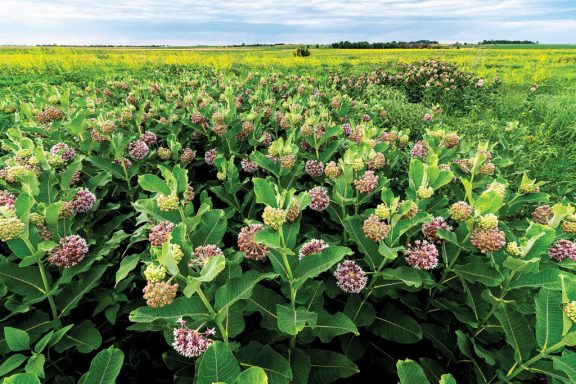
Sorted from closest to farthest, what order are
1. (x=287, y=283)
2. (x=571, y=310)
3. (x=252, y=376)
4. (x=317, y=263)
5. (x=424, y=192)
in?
(x=252, y=376)
(x=571, y=310)
(x=317, y=263)
(x=287, y=283)
(x=424, y=192)

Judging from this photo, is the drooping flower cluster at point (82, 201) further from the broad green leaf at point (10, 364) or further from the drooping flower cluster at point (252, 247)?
the drooping flower cluster at point (252, 247)

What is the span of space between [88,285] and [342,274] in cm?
105

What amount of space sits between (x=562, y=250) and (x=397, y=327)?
81 cm

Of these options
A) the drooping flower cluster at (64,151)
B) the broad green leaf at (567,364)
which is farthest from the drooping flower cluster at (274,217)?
the drooping flower cluster at (64,151)

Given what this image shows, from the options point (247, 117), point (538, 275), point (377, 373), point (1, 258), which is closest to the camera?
point (538, 275)

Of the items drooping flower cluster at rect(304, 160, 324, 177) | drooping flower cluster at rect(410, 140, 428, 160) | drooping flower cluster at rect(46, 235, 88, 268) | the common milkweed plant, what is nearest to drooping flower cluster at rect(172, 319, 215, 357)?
the common milkweed plant

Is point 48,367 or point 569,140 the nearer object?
point 48,367

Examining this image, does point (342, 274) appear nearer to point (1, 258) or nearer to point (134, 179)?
point (1, 258)

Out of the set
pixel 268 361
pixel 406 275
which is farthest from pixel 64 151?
pixel 406 275

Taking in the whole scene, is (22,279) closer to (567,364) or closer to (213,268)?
(213,268)

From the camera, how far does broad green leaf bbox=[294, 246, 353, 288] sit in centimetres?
117

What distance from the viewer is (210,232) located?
1384 mm

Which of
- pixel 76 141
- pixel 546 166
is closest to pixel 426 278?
pixel 76 141

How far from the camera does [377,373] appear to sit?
1.71 meters
